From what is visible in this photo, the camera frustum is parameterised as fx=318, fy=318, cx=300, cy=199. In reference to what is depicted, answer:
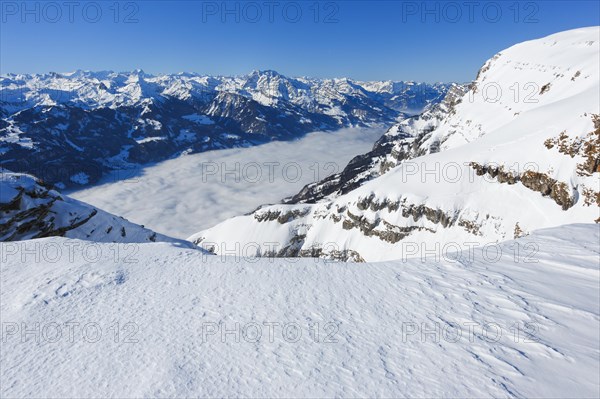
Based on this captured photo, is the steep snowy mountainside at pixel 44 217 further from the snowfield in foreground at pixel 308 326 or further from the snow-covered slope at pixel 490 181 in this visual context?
the snow-covered slope at pixel 490 181

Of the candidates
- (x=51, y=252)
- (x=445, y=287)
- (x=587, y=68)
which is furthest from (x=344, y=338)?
(x=587, y=68)

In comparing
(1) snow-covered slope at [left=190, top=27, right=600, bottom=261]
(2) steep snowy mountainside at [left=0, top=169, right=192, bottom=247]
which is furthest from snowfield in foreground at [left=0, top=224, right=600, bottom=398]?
(1) snow-covered slope at [left=190, top=27, right=600, bottom=261]

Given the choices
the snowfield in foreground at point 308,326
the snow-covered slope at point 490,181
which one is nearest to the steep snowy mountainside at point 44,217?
the snowfield in foreground at point 308,326

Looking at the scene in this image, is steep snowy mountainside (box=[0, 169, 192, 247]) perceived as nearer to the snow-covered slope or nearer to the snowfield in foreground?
the snowfield in foreground

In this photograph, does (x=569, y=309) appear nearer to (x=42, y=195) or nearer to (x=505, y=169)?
(x=42, y=195)

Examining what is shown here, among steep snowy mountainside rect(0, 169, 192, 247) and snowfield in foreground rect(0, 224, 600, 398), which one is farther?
steep snowy mountainside rect(0, 169, 192, 247)
